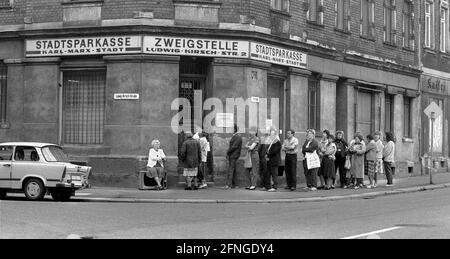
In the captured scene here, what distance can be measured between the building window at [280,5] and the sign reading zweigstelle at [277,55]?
4.54 feet

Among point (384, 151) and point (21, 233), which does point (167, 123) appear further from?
point (21, 233)

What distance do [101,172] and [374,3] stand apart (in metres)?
14.5

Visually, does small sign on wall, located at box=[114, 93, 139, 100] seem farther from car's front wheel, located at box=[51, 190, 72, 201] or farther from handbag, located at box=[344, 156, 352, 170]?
handbag, located at box=[344, 156, 352, 170]

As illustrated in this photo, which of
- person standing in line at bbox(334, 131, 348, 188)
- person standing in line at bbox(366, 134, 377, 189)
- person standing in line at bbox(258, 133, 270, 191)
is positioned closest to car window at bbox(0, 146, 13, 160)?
person standing in line at bbox(258, 133, 270, 191)

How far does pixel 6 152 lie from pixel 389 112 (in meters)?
18.6

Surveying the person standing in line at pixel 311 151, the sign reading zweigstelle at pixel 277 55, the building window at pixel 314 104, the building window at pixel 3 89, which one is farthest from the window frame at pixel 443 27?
the building window at pixel 3 89

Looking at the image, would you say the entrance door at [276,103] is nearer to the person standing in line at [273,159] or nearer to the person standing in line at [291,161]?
the person standing in line at [291,161]

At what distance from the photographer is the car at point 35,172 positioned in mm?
18141

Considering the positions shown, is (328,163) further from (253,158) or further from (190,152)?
(190,152)

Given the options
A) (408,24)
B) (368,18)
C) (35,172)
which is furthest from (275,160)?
(408,24)

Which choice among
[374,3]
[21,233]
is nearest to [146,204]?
[21,233]

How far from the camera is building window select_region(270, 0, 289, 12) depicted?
2434 cm

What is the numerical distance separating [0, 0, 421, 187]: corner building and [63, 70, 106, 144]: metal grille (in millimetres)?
32

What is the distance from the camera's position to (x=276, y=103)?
2477 cm
